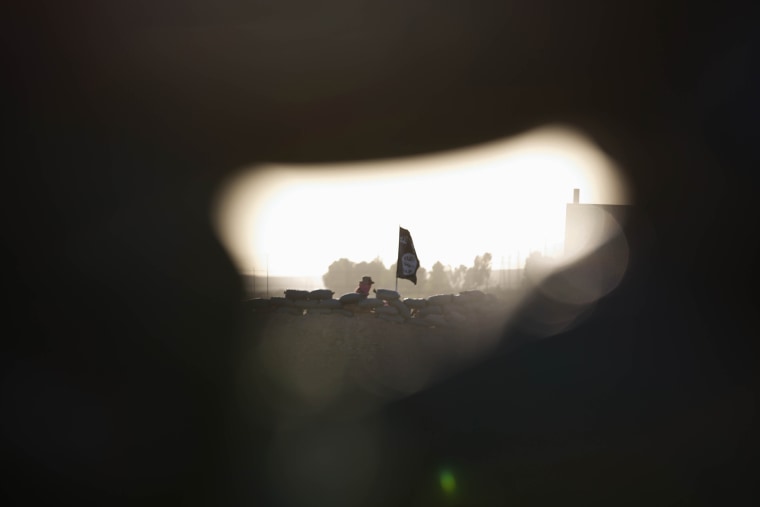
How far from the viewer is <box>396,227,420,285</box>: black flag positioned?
42.9 feet

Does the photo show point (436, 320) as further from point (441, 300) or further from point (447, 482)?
point (447, 482)

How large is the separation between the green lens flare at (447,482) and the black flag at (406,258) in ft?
30.9

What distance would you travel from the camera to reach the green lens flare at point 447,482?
11.3 feet

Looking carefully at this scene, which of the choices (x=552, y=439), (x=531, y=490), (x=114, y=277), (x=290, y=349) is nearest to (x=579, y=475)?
(x=531, y=490)

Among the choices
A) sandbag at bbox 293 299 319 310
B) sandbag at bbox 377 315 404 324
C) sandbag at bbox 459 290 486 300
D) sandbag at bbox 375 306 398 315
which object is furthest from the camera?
sandbag at bbox 459 290 486 300

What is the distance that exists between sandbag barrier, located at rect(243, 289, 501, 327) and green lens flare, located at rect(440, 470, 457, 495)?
24.8ft

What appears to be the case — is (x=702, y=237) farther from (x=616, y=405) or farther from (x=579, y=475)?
(x=579, y=475)

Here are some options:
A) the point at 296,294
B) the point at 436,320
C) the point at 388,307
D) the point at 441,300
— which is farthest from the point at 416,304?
the point at 296,294

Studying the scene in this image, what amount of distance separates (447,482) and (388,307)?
8463 mm

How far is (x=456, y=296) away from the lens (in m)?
12.8

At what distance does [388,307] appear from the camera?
12031 millimetres

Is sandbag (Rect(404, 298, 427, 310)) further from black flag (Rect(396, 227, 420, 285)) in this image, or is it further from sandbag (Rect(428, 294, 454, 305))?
black flag (Rect(396, 227, 420, 285))

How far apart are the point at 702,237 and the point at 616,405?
1727mm

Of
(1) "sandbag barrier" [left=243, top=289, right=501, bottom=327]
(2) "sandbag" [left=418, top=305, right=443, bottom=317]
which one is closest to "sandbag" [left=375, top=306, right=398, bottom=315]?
(1) "sandbag barrier" [left=243, top=289, right=501, bottom=327]
